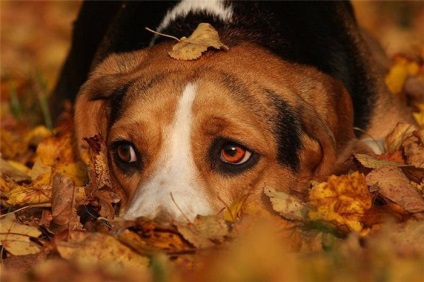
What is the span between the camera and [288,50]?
5.30m

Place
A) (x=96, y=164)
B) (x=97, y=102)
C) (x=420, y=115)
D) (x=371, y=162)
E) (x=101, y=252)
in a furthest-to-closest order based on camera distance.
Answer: (x=420, y=115), (x=97, y=102), (x=96, y=164), (x=371, y=162), (x=101, y=252)

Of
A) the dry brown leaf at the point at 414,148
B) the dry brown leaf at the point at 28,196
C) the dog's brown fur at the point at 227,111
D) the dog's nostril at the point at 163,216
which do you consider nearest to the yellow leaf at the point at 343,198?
the dog's brown fur at the point at 227,111

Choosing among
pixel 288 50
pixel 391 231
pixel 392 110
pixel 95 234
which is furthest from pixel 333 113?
pixel 95 234

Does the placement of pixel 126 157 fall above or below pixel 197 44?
below

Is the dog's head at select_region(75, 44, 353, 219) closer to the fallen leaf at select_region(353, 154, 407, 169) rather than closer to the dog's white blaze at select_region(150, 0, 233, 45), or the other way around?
the fallen leaf at select_region(353, 154, 407, 169)

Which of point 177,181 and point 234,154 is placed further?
point 234,154

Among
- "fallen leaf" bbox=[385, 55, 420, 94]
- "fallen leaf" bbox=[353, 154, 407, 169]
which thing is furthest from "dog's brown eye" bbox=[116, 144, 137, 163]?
"fallen leaf" bbox=[385, 55, 420, 94]

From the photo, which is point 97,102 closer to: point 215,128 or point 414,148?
point 215,128

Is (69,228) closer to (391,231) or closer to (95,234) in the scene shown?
(95,234)

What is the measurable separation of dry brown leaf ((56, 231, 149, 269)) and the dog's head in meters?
0.39

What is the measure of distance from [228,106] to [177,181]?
51 cm

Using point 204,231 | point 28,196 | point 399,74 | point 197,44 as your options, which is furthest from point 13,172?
point 399,74

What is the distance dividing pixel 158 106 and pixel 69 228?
74 cm

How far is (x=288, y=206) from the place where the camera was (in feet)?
13.9
